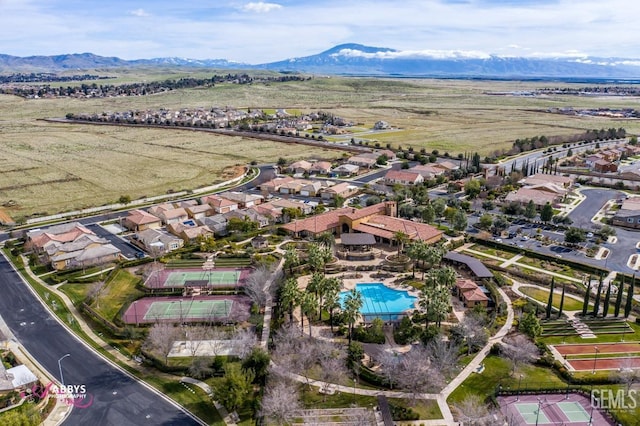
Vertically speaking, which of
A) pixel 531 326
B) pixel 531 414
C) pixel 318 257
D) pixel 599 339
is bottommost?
pixel 531 414

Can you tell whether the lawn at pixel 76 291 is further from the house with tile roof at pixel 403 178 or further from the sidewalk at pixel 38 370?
the house with tile roof at pixel 403 178

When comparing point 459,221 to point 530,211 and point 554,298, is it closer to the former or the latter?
point 530,211

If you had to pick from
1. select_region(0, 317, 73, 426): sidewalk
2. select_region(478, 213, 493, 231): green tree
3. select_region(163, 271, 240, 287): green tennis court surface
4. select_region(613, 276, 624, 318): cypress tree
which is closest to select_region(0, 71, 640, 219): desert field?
select_region(163, 271, 240, 287): green tennis court surface

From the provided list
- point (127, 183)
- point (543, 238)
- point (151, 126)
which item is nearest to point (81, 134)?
point (151, 126)

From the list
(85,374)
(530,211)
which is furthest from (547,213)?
(85,374)

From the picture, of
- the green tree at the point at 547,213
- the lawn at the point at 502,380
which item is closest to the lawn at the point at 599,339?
the lawn at the point at 502,380

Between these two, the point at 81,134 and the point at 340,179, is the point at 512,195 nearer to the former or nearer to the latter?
the point at 340,179

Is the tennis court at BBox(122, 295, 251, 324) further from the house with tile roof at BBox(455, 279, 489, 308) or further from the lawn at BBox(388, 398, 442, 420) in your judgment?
the house with tile roof at BBox(455, 279, 489, 308)
